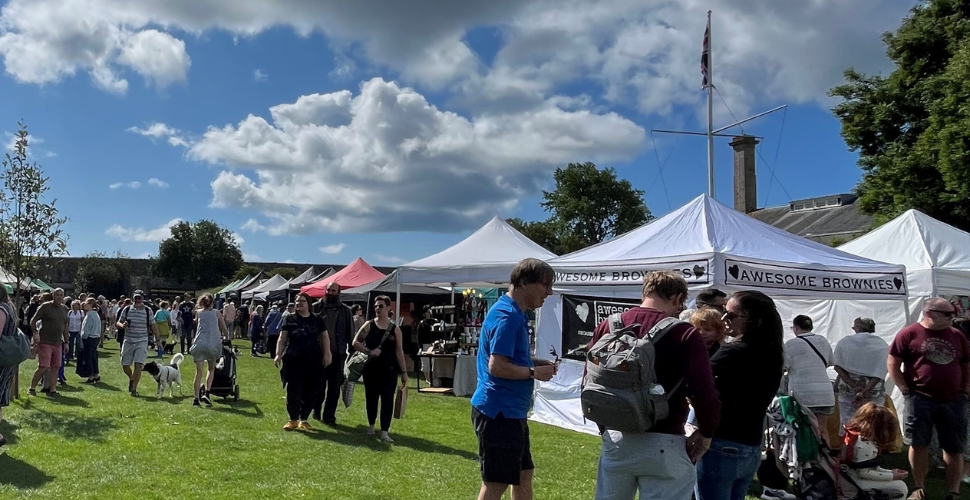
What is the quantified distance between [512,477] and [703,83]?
21221 mm

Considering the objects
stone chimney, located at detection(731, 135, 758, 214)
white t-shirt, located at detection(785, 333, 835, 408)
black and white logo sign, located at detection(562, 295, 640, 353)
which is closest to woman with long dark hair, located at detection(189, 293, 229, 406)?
black and white logo sign, located at detection(562, 295, 640, 353)

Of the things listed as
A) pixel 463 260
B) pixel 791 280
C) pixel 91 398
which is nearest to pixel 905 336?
pixel 791 280

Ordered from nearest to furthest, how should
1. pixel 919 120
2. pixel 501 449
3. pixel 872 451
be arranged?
1. pixel 501 449
2. pixel 872 451
3. pixel 919 120

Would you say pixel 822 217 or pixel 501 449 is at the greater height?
pixel 822 217

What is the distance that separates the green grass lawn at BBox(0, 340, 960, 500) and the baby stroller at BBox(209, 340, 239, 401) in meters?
0.20

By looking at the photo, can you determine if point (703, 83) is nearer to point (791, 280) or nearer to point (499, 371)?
point (791, 280)

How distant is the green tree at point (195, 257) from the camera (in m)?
73.2

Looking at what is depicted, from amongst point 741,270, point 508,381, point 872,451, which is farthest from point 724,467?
point 741,270

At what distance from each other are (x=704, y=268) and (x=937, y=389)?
2.57 m

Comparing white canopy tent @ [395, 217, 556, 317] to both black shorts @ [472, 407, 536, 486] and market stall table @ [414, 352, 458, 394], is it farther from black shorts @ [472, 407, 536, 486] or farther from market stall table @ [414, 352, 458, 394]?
black shorts @ [472, 407, 536, 486]

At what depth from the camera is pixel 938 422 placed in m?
6.31

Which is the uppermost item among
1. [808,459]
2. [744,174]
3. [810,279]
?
[744,174]

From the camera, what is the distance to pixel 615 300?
981cm

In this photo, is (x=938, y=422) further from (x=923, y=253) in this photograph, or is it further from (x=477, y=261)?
(x=477, y=261)
